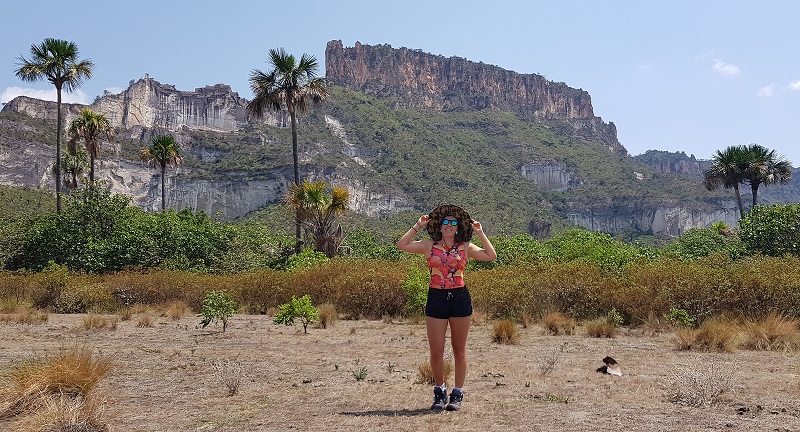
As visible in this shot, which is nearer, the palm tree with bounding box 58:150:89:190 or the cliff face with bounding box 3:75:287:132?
the palm tree with bounding box 58:150:89:190

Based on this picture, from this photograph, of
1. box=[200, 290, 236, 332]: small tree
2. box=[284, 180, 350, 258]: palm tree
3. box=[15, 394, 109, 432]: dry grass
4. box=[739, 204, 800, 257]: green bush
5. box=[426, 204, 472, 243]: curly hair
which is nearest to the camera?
box=[15, 394, 109, 432]: dry grass

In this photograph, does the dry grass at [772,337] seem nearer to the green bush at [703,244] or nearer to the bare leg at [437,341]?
the bare leg at [437,341]

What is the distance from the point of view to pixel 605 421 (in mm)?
4789

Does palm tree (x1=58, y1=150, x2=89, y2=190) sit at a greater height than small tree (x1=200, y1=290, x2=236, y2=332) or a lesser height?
greater

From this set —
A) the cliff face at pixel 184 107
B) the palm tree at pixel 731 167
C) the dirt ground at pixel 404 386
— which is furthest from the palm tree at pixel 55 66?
the cliff face at pixel 184 107

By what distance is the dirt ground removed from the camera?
191 inches

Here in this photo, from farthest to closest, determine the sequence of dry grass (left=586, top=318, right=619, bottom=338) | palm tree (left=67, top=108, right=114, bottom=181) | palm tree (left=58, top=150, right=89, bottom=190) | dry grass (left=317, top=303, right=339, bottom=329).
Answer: palm tree (left=58, top=150, right=89, bottom=190)
palm tree (left=67, top=108, right=114, bottom=181)
dry grass (left=317, top=303, right=339, bottom=329)
dry grass (left=586, top=318, right=619, bottom=338)

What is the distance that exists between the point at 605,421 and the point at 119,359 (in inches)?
268

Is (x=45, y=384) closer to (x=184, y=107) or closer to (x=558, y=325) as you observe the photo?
(x=558, y=325)

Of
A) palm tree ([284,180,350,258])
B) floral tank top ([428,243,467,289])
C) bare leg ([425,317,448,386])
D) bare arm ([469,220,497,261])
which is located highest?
palm tree ([284,180,350,258])

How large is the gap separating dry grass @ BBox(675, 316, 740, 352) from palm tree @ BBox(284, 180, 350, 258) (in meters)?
16.3

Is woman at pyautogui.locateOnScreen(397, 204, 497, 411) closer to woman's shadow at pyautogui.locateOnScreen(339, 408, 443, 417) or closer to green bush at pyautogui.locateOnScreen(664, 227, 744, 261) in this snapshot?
woman's shadow at pyautogui.locateOnScreen(339, 408, 443, 417)

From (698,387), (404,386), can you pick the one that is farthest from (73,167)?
(698,387)

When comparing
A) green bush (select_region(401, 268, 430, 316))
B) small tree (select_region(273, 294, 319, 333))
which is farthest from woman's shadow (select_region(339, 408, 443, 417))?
green bush (select_region(401, 268, 430, 316))
